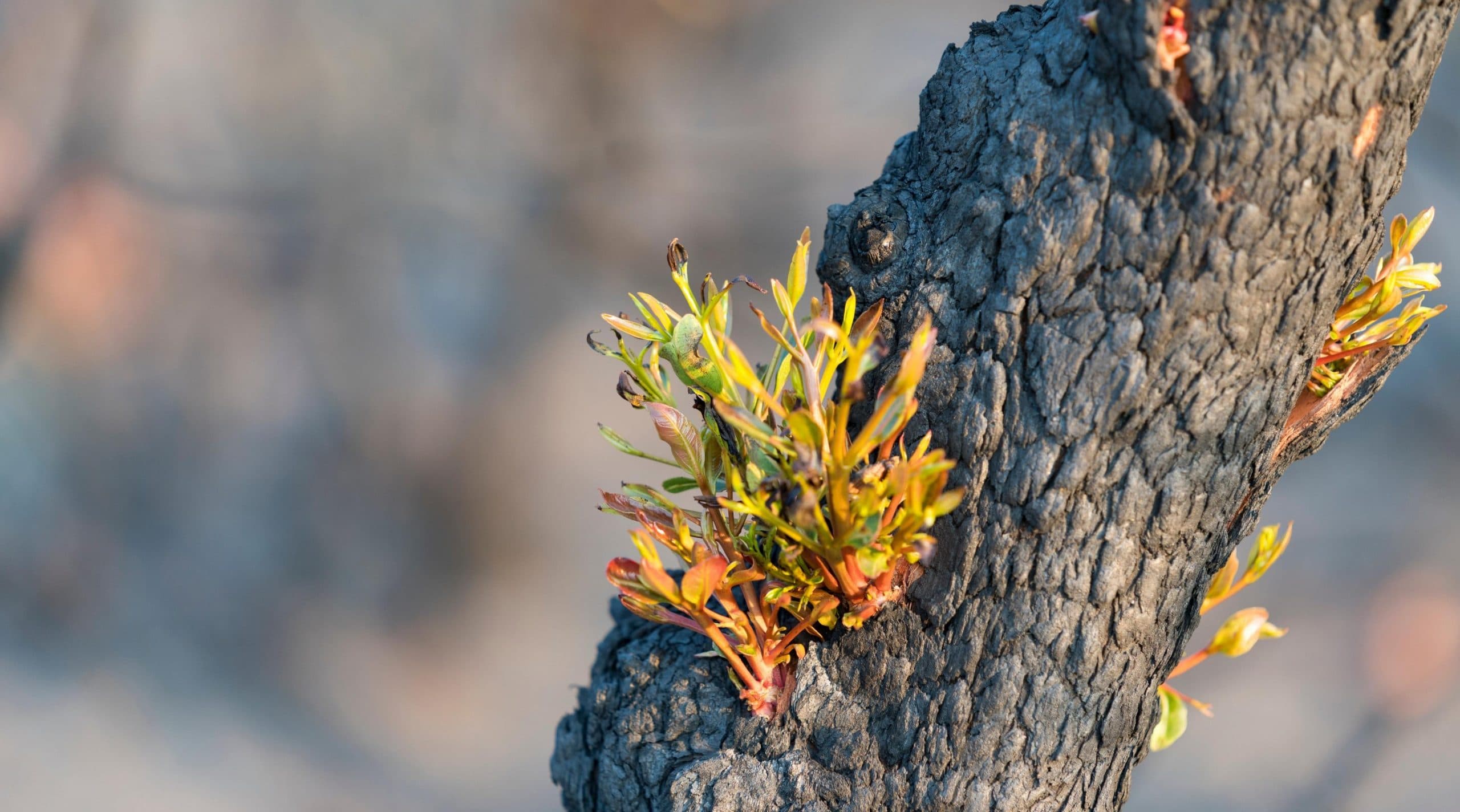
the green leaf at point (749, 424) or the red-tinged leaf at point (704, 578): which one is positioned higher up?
the green leaf at point (749, 424)

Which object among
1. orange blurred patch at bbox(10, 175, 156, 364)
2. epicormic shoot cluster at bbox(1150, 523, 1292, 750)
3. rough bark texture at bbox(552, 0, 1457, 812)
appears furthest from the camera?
orange blurred patch at bbox(10, 175, 156, 364)

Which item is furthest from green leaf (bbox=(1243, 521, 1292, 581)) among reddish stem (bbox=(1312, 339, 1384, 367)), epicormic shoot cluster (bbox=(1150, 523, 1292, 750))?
reddish stem (bbox=(1312, 339, 1384, 367))

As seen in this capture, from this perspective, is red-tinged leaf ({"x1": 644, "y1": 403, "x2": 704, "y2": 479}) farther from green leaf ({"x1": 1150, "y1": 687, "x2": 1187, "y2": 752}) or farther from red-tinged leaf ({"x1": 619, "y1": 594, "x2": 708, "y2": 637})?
green leaf ({"x1": 1150, "y1": 687, "x2": 1187, "y2": 752})

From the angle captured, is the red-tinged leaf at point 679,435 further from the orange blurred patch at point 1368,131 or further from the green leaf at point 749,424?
the orange blurred patch at point 1368,131

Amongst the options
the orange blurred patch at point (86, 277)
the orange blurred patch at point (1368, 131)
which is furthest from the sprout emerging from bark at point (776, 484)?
the orange blurred patch at point (86, 277)

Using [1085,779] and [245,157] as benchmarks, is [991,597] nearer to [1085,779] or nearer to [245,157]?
[1085,779]

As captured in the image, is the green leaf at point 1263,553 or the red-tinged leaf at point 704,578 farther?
the green leaf at point 1263,553
